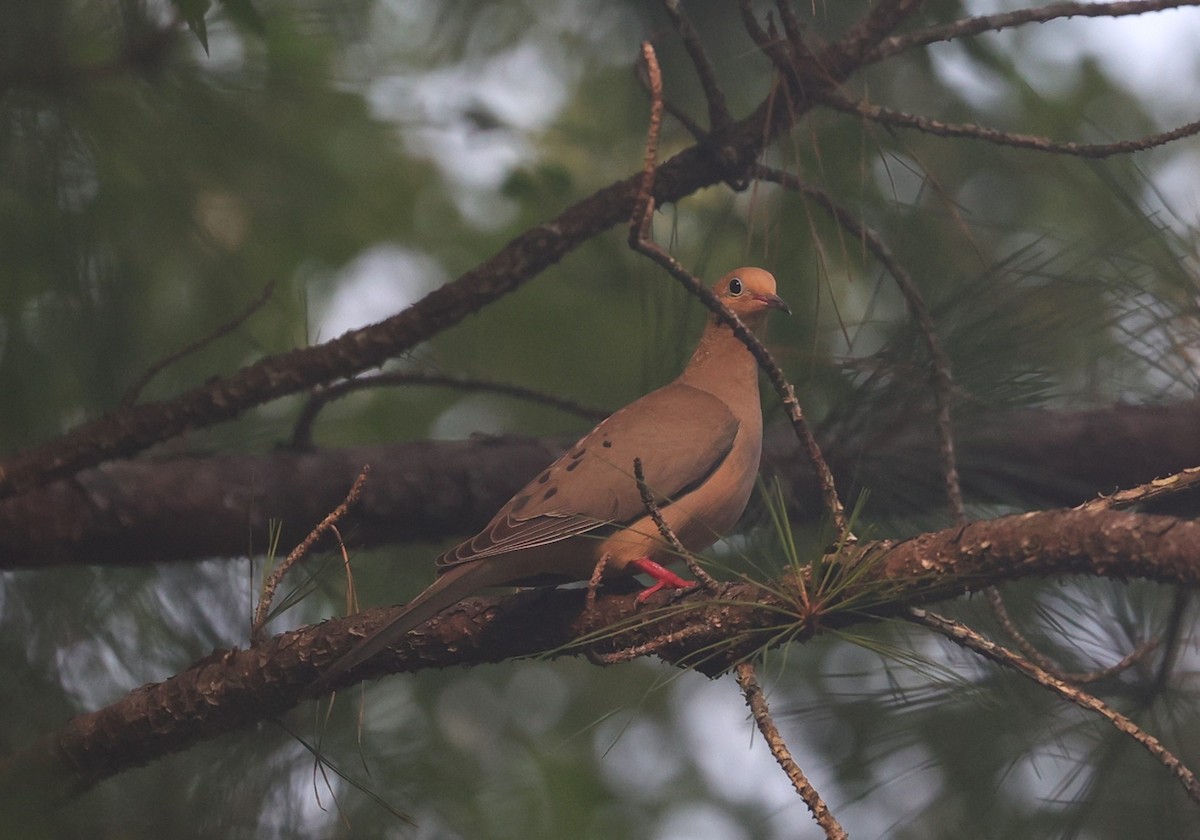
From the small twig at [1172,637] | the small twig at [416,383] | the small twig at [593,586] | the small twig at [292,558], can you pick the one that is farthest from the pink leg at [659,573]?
the small twig at [1172,637]

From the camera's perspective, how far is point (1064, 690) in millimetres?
1633

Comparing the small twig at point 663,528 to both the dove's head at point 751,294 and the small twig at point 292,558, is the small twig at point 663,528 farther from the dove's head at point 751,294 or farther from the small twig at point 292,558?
the dove's head at point 751,294

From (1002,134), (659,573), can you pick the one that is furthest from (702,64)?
(659,573)

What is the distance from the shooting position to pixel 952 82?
14.1 ft

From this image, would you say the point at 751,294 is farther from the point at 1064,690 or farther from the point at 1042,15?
the point at 1064,690

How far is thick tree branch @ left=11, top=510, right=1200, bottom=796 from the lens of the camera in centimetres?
155

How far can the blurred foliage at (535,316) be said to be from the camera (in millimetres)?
2881

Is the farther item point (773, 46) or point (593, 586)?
point (773, 46)

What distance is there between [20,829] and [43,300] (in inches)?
82.8

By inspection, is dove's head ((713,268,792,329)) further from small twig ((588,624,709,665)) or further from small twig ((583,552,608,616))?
small twig ((588,624,709,665))

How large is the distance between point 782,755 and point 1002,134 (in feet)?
4.07

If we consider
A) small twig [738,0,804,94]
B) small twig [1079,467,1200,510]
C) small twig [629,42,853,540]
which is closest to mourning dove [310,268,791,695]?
small twig [629,42,853,540]

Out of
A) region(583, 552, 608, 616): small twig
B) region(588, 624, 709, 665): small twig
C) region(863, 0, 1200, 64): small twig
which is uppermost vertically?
region(863, 0, 1200, 64): small twig

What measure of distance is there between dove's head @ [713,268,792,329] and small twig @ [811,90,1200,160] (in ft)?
1.93
